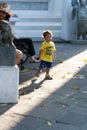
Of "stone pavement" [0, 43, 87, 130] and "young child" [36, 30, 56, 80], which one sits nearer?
"stone pavement" [0, 43, 87, 130]

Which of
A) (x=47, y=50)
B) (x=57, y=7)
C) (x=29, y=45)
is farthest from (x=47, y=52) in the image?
(x=57, y=7)

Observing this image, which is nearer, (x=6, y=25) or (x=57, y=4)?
(x=6, y=25)

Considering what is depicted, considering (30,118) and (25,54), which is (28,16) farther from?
(30,118)

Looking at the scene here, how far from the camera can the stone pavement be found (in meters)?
5.47

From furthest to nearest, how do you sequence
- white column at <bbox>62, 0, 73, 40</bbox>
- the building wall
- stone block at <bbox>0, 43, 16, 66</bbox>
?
the building wall → white column at <bbox>62, 0, 73, 40</bbox> → stone block at <bbox>0, 43, 16, 66</bbox>

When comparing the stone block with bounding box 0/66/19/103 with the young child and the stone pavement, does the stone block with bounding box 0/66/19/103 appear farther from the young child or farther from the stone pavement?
the young child

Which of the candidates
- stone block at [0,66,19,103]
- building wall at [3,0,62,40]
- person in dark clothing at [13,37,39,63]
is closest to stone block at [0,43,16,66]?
stone block at [0,66,19,103]

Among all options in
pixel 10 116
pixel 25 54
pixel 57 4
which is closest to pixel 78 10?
pixel 57 4

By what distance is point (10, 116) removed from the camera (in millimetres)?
5742

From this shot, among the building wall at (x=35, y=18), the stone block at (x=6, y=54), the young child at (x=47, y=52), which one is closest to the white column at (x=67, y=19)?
the building wall at (x=35, y=18)

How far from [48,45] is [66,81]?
2.80ft

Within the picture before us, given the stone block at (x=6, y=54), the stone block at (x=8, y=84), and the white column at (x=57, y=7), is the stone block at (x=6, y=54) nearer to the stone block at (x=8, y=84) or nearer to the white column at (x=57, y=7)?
the stone block at (x=8, y=84)

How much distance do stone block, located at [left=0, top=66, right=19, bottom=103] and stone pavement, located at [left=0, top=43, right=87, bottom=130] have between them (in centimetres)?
14

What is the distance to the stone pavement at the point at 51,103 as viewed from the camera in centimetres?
547
